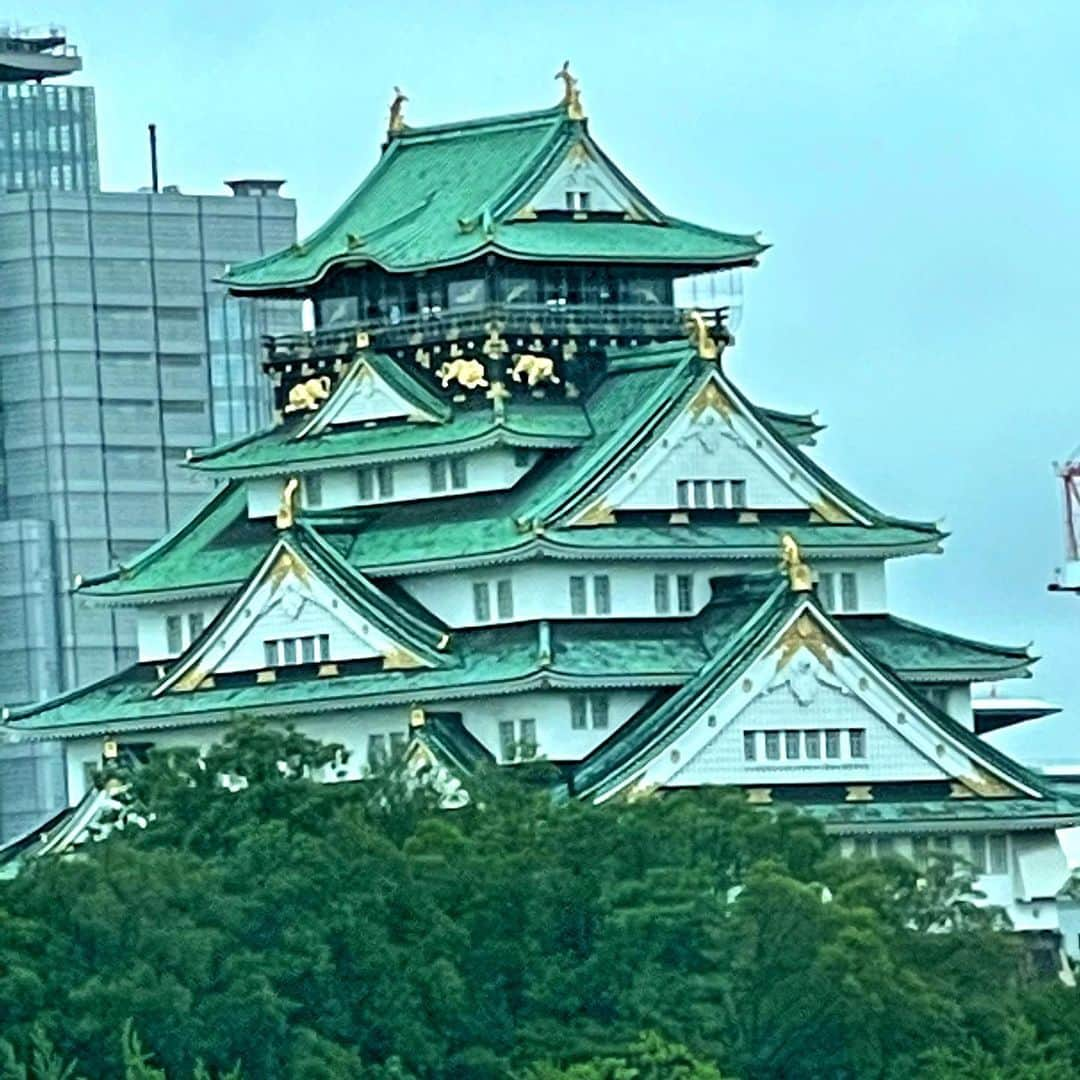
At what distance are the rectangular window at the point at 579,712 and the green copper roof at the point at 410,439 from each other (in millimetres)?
5675

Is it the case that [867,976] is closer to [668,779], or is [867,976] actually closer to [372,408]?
[668,779]

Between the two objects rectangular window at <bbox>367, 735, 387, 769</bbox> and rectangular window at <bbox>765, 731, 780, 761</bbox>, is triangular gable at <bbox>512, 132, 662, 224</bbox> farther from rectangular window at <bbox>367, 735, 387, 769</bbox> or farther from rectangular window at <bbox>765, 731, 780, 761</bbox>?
rectangular window at <bbox>765, 731, 780, 761</bbox>

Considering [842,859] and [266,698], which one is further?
[266,698]

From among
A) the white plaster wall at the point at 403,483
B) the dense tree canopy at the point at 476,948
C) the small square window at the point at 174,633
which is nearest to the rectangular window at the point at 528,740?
the white plaster wall at the point at 403,483

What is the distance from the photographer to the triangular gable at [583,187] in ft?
454

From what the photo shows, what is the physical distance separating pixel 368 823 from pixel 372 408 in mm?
20348

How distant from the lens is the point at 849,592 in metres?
137

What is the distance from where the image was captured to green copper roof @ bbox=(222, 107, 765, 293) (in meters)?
137

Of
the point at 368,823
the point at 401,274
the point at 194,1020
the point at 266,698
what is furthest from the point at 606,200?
the point at 194,1020

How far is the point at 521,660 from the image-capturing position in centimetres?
13162

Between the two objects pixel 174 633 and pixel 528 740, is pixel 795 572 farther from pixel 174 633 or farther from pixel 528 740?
pixel 174 633

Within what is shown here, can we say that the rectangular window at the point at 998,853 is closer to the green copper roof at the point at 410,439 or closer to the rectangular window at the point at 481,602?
the rectangular window at the point at 481,602

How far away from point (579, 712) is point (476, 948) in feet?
52.8

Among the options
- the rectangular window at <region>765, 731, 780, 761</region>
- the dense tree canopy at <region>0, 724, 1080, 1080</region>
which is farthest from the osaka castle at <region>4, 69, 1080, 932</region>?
the dense tree canopy at <region>0, 724, 1080, 1080</region>
